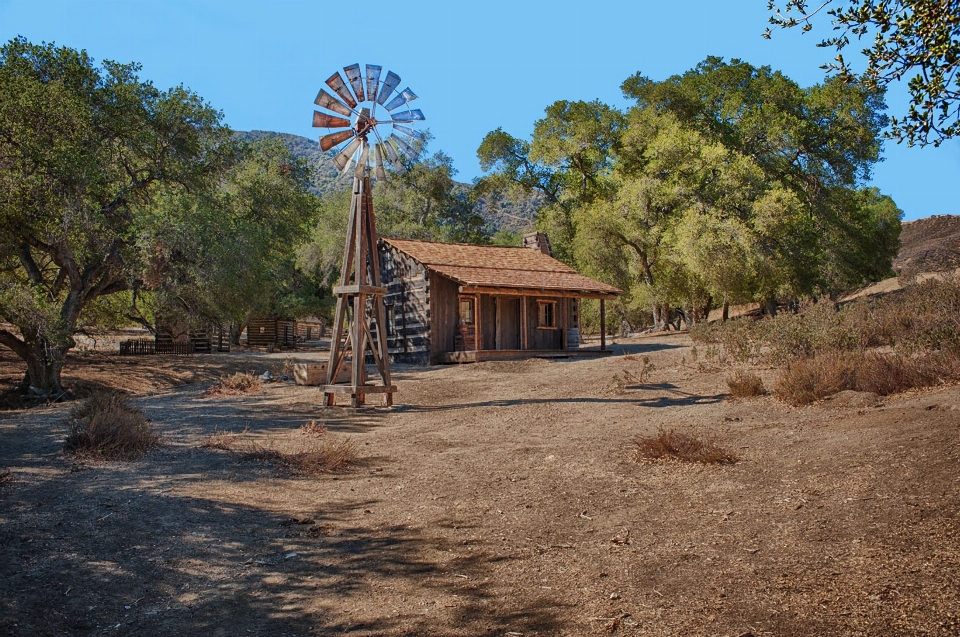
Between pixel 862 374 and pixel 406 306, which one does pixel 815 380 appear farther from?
pixel 406 306

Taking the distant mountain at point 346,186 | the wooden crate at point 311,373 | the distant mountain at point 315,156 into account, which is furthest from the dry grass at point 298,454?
the distant mountain at point 315,156

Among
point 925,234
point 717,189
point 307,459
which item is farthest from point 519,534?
point 925,234

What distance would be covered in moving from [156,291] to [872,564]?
21133mm

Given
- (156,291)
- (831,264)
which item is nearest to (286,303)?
(156,291)

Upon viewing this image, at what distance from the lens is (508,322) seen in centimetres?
2692

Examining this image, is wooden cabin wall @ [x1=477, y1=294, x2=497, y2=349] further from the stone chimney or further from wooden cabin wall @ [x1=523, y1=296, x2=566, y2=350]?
the stone chimney

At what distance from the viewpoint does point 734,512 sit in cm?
620

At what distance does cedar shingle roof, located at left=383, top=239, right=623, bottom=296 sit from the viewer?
24.9 metres

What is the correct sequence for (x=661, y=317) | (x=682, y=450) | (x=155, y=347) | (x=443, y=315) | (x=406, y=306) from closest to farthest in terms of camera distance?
(x=682, y=450) → (x=443, y=315) → (x=406, y=306) → (x=155, y=347) → (x=661, y=317)

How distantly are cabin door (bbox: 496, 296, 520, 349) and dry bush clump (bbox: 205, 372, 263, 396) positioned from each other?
1055 centimetres

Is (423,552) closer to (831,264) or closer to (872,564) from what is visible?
(872,564)

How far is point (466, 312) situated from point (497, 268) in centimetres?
238

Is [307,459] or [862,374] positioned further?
[862,374]

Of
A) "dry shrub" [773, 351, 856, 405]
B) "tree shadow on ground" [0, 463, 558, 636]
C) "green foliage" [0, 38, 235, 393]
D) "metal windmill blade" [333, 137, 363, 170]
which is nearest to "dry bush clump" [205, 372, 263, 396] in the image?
"green foliage" [0, 38, 235, 393]
